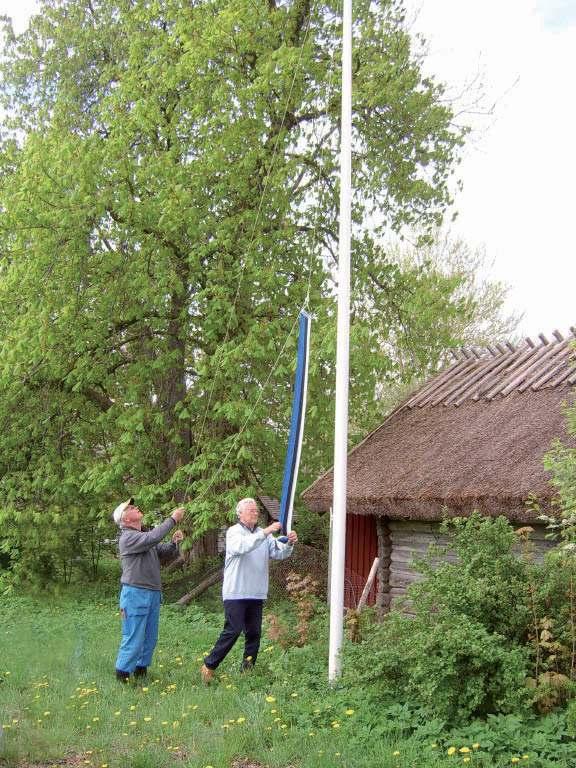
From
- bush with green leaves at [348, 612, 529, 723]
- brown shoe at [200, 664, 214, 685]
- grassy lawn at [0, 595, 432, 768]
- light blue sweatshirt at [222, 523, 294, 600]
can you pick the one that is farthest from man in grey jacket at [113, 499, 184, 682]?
bush with green leaves at [348, 612, 529, 723]

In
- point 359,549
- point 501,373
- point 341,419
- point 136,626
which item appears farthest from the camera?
point 359,549

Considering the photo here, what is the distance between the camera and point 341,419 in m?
8.27

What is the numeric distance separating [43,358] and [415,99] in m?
7.42

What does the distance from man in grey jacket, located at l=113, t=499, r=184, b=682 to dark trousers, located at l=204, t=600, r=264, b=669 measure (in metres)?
0.76

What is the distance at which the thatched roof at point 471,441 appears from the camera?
34.8 feet

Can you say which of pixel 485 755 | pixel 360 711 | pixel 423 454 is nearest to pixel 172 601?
pixel 423 454

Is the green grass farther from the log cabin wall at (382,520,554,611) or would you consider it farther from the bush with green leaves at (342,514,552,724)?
the log cabin wall at (382,520,554,611)

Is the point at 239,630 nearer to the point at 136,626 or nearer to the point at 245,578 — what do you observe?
the point at 245,578

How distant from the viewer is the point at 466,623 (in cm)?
687

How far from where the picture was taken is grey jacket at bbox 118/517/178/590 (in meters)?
8.79

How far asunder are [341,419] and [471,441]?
13.8 feet

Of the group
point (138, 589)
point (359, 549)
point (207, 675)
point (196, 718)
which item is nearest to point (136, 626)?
point (138, 589)

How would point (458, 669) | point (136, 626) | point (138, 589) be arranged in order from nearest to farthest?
point (458, 669)
point (136, 626)
point (138, 589)

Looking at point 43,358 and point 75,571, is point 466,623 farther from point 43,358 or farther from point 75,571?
point 75,571
